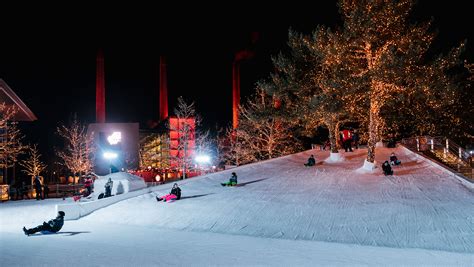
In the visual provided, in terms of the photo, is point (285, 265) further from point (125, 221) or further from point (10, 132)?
point (10, 132)

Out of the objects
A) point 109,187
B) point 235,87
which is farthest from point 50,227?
point 235,87

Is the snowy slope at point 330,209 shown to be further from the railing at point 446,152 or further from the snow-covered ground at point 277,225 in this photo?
the railing at point 446,152

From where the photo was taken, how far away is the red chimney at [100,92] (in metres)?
54.4

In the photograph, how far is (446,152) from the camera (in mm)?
30891

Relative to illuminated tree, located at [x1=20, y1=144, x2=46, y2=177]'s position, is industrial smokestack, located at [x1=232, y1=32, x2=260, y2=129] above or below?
above

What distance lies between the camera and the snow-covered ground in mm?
12312

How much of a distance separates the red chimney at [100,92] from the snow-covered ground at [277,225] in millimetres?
29128

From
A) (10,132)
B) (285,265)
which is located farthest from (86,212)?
(10,132)

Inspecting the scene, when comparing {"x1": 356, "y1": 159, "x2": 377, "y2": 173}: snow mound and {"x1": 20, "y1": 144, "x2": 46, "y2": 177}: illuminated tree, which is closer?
{"x1": 356, "y1": 159, "x2": 377, "y2": 173}: snow mound

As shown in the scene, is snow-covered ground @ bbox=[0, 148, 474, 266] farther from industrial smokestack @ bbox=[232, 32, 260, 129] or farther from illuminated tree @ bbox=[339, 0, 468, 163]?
industrial smokestack @ bbox=[232, 32, 260, 129]

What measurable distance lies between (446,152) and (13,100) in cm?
3237

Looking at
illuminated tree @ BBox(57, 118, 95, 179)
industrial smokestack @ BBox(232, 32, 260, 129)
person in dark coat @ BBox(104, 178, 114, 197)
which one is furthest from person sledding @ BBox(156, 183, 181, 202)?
industrial smokestack @ BBox(232, 32, 260, 129)

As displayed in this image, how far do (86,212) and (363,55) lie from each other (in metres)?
17.7

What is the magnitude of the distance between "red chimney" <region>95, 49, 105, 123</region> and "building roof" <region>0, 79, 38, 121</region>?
39.1ft
